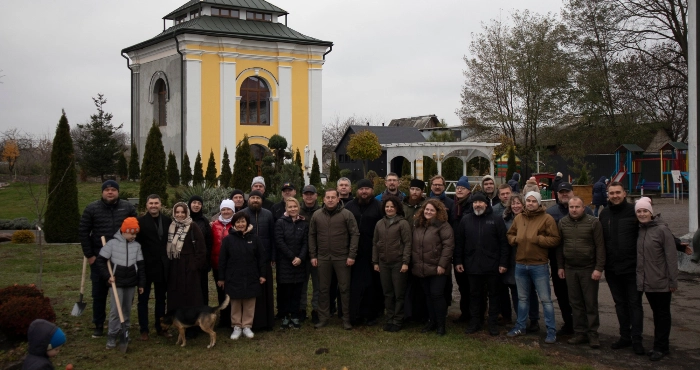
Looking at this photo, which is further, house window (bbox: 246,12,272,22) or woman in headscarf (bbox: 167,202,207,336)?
house window (bbox: 246,12,272,22)

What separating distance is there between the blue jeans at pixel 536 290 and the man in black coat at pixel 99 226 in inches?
184

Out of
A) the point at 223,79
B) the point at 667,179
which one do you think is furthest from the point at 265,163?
the point at 667,179

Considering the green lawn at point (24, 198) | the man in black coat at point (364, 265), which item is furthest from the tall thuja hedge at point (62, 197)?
the man in black coat at point (364, 265)

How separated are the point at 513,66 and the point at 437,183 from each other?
99.0 feet

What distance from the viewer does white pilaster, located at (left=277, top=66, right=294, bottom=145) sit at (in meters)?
36.0

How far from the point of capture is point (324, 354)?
7273mm

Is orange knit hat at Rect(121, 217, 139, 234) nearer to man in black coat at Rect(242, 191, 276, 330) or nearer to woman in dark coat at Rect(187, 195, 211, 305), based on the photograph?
woman in dark coat at Rect(187, 195, 211, 305)

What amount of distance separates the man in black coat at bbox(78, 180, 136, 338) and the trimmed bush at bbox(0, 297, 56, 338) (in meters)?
0.98

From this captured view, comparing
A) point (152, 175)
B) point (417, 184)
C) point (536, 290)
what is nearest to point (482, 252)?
point (536, 290)

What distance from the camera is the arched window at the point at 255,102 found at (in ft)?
118

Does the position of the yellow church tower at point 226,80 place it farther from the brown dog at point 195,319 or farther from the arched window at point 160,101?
the brown dog at point 195,319

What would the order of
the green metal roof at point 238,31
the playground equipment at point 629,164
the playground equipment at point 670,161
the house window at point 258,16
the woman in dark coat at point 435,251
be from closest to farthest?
the woman in dark coat at point 435,251 → the playground equipment at point 670,161 → the playground equipment at point 629,164 → the green metal roof at point 238,31 → the house window at point 258,16

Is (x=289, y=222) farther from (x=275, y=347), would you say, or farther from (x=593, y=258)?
(x=593, y=258)

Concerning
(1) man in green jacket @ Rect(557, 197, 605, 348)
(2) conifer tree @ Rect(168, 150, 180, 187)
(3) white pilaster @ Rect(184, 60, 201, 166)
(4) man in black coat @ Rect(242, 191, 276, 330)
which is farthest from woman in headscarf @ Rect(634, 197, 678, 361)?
(3) white pilaster @ Rect(184, 60, 201, 166)
